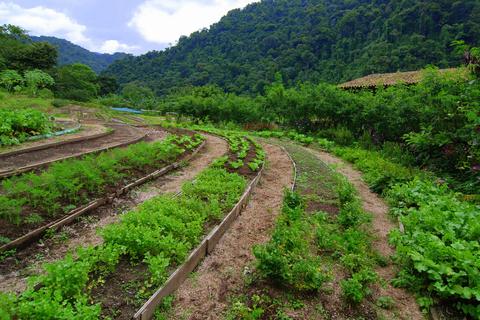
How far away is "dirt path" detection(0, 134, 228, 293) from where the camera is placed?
3361 mm

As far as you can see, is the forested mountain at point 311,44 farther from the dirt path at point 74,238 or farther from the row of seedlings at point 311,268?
the dirt path at point 74,238

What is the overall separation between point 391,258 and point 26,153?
887 centimetres

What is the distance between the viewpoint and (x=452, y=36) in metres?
30.9

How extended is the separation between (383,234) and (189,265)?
11.1 feet

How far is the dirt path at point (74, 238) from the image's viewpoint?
3.36 metres

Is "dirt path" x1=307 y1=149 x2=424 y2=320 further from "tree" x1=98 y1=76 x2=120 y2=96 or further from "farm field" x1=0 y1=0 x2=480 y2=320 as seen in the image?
"tree" x1=98 y1=76 x2=120 y2=96

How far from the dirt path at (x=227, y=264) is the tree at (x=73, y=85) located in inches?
1483

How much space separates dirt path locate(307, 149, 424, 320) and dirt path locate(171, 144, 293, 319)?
5.59 ft

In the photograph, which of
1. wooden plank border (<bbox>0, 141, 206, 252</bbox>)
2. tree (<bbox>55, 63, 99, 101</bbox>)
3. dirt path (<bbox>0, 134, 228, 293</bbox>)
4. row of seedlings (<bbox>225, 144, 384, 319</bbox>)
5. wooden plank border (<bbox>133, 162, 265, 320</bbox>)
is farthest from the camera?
tree (<bbox>55, 63, 99, 101</bbox>)

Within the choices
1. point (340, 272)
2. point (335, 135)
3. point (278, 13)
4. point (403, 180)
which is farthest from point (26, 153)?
point (278, 13)

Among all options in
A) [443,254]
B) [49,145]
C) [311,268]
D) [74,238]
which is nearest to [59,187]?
[74,238]

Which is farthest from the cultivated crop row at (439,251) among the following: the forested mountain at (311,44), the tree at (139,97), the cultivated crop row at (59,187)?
the tree at (139,97)

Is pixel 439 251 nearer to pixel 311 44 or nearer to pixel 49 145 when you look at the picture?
pixel 49 145

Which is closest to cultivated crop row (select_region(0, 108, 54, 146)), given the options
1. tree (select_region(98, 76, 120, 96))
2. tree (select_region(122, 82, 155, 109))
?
tree (select_region(122, 82, 155, 109))
